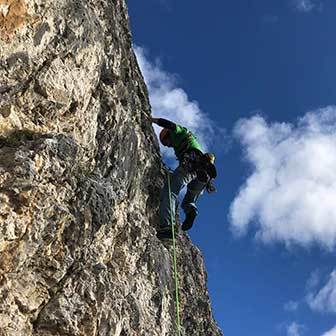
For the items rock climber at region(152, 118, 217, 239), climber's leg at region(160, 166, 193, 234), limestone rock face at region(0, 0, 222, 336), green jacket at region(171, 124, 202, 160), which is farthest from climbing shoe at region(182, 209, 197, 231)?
limestone rock face at region(0, 0, 222, 336)

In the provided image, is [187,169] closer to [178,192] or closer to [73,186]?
[178,192]

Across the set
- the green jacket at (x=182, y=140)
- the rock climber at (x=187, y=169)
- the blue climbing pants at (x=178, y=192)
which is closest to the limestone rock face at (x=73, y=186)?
the blue climbing pants at (x=178, y=192)

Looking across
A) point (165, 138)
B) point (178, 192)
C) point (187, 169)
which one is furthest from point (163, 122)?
point (178, 192)

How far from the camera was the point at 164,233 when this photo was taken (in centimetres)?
1061

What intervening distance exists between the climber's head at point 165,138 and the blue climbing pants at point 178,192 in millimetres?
799

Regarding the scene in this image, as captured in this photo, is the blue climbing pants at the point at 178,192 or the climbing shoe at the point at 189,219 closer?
the blue climbing pants at the point at 178,192

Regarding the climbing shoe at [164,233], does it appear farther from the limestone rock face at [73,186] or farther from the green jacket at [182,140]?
the green jacket at [182,140]

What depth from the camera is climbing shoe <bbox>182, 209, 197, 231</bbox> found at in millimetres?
12008

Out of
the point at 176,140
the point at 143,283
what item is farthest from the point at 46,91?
the point at 176,140

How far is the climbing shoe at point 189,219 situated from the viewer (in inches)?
473

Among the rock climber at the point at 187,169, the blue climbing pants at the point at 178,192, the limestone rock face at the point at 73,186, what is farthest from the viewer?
the rock climber at the point at 187,169

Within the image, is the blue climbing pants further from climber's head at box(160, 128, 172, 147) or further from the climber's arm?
the climber's arm

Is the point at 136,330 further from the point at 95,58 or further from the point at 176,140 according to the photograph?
the point at 176,140

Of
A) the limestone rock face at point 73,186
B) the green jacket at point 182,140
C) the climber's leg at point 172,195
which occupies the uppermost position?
the green jacket at point 182,140
